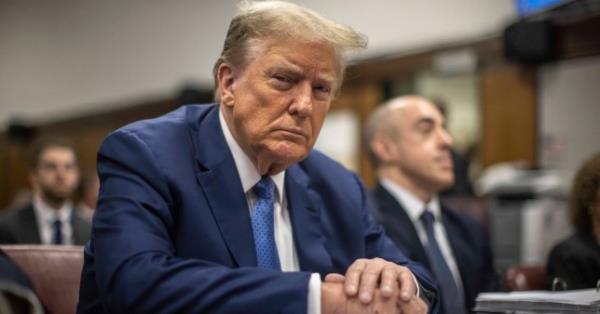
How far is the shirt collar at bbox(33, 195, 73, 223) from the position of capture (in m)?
4.88

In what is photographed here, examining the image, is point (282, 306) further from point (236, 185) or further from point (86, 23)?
point (86, 23)

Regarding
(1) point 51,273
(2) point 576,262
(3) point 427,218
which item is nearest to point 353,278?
(1) point 51,273

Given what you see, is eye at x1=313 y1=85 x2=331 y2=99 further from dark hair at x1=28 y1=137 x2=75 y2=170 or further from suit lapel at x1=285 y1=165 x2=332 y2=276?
dark hair at x1=28 y1=137 x2=75 y2=170

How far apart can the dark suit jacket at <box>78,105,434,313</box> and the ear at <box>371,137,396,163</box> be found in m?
1.51

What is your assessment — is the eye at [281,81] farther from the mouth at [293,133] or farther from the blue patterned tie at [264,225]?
the blue patterned tie at [264,225]

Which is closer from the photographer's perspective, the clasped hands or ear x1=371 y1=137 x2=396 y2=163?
the clasped hands

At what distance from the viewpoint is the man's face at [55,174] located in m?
A: 5.30

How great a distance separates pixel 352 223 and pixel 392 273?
1.46 ft

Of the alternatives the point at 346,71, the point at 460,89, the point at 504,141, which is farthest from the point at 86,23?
the point at 346,71

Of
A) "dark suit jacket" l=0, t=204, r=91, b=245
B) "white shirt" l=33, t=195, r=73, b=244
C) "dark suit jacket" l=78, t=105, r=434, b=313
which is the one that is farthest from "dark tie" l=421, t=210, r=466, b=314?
"white shirt" l=33, t=195, r=73, b=244

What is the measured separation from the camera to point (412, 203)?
3518mm

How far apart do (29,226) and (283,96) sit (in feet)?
9.95

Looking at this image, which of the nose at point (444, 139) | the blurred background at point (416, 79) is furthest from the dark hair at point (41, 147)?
the nose at point (444, 139)

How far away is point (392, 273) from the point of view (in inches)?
66.0
